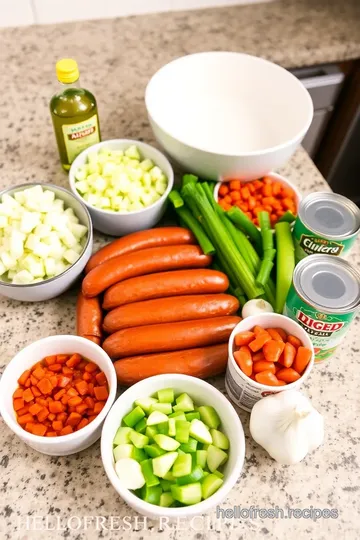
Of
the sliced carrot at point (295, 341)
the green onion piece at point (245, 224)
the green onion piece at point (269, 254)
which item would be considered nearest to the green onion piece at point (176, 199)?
the green onion piece at point (245, 224)

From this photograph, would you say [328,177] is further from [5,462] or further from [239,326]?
[5,462]

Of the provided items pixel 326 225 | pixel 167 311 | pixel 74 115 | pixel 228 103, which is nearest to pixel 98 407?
pixel 167 311

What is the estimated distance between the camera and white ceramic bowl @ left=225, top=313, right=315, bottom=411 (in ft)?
2.62

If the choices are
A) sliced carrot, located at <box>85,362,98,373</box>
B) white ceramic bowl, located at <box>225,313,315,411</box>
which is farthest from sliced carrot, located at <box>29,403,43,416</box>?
white ceramic bowl, located at <box>225,313,315,411</box>

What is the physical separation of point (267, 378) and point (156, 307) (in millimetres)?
275

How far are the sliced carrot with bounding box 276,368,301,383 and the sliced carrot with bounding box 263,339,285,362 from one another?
3cm

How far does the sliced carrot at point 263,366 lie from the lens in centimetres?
81

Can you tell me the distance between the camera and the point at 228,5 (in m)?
1.71

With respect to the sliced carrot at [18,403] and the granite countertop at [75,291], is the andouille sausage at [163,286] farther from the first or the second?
the sliced carrot at [18,403]

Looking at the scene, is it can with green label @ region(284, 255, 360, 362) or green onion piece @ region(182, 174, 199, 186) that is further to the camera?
green onion piece @ region(182, 174, 199, 186)

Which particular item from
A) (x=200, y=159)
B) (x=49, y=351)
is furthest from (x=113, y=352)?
(x=200, y=159)

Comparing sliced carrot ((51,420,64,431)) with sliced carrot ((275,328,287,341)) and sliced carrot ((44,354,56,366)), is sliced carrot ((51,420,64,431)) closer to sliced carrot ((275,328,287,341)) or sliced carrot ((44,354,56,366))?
sliced carrot ((44,354,56,366))

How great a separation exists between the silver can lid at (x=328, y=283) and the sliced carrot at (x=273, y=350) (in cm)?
9

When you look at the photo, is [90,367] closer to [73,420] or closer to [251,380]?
[73,420]
